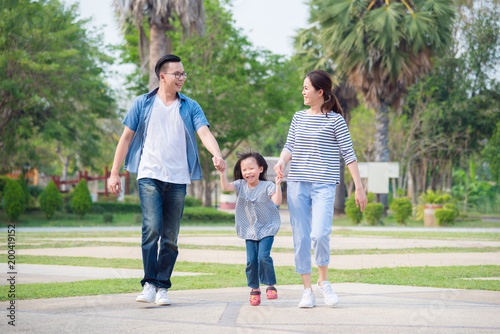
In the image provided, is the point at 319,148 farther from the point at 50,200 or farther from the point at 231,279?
the point at 50,200

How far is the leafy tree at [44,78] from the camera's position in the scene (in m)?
22.8

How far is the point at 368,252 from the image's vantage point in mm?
10078

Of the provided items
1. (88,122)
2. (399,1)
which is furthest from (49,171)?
(399,1)

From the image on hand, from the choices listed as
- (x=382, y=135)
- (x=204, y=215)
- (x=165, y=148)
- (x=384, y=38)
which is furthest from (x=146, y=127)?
(x=382, y=135)

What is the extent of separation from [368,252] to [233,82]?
17885mm

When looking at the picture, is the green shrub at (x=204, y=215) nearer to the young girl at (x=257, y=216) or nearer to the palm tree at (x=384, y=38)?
the palm tree at (x=384, y=38)

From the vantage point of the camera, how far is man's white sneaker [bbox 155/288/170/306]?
4.87m

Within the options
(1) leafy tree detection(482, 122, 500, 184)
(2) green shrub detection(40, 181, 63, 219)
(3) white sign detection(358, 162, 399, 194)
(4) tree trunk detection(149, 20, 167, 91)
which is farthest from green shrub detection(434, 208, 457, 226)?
(2) green shrub detection(40, 181, 63, 219)

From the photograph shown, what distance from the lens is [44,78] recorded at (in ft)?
79.6

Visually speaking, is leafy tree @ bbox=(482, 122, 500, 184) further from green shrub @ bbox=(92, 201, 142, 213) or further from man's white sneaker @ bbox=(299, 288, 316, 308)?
man's white sneaker @ bbox=(299, 288, 316, 308)

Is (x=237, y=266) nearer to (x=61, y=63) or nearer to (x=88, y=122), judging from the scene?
(x=61, y=63)

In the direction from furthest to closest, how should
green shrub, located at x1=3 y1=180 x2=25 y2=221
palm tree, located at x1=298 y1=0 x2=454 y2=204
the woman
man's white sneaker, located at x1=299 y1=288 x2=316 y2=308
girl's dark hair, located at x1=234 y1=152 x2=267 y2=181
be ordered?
palm tree, located at x1=298 y1=0 x2=454 y2=204
green shrub, located at x1=3 y1=180 x2=25 y2=221
girl's dark hair, located at x1=234 y1=152 x2=267 y2=181
the woman
man's white sneaker, located at x1=299 y1=288 x2=316 y2=308

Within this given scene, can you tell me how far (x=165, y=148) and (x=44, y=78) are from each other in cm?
2056

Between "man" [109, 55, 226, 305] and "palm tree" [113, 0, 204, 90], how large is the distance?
13.7 metres
